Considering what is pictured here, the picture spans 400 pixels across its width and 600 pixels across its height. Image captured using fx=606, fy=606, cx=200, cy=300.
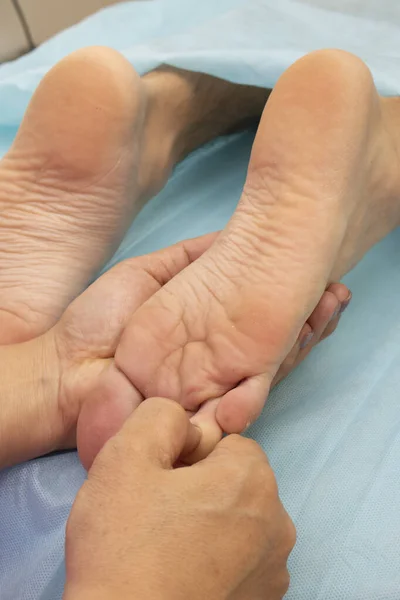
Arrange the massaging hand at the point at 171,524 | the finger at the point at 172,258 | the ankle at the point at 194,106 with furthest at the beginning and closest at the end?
the ankle at the point at 194,106 < the finger at the point at 172,258 < the massaging hand at the point at 171,524

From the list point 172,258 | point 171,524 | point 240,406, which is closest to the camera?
point 171,524

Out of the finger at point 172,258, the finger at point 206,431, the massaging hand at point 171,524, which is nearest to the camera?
the massaging hand at point 171,524

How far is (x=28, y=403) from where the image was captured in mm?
523

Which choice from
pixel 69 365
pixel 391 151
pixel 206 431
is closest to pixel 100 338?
pixel 69 365

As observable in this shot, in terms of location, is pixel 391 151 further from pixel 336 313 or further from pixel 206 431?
pixel 206 431

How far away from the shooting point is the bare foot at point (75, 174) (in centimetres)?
60

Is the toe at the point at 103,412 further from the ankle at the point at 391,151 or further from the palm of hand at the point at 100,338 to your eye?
the ankle at the point at 391,151

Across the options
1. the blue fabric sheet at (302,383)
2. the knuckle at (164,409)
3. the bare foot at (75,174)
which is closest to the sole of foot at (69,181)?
the bare foot at (75,174)

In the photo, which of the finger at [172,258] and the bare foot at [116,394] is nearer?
the bare foot at [116,394]

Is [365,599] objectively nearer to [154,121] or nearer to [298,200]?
[298,200]

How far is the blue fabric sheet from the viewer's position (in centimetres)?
49

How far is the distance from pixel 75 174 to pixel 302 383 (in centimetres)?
32

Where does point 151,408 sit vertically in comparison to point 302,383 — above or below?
above

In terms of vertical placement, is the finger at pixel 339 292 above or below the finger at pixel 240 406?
above
